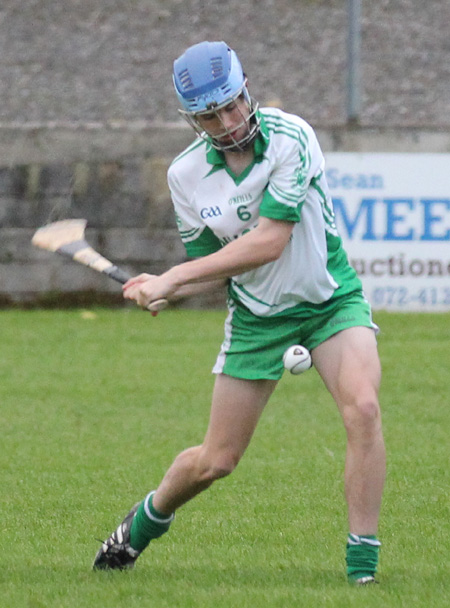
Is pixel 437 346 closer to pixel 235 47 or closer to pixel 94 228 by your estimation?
pixel 94 228

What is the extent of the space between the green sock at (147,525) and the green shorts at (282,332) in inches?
25.8

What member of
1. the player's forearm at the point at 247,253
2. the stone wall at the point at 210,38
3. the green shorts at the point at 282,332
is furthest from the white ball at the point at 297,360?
the stone wall at the point at 210,38

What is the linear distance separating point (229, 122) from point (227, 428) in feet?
3.96

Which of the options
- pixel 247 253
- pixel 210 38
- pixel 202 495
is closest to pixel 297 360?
pixel 247 253

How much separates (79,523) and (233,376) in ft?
5.05

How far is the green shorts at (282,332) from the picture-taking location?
5359 millimetres

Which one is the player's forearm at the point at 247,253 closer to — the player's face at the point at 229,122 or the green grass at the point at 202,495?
the player's face at the point at 229,122

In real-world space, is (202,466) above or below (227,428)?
below

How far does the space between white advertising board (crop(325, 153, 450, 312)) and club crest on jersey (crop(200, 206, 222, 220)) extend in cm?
883

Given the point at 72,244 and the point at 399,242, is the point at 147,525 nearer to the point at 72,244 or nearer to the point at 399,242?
the point at 72,244

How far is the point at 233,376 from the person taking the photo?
5398mm

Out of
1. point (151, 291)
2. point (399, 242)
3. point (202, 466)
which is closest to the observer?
point (151, 291)

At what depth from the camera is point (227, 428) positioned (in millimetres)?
5359

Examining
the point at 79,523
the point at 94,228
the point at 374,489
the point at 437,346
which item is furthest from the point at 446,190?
the point at 374,489
